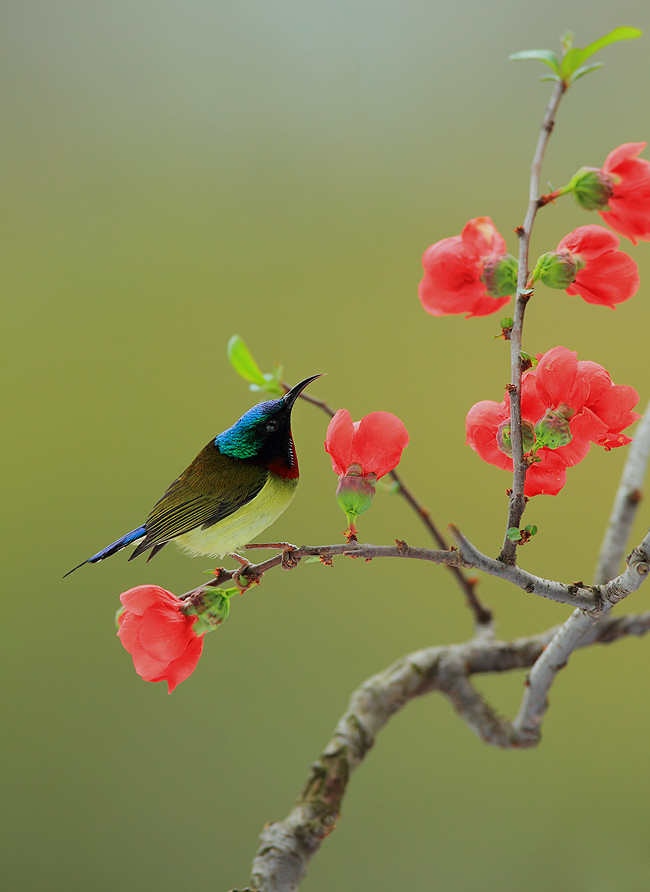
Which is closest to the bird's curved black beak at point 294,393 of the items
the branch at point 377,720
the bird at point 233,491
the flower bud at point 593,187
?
the bird at point 233,491

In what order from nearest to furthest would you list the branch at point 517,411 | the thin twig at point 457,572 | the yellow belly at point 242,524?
the branch at point 517,411
the yellow belly at point 242,524
the thin twig at point 457,572

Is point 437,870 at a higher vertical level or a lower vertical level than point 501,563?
lower

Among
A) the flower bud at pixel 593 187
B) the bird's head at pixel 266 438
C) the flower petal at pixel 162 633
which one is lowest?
the flower petal at pixel 162 633

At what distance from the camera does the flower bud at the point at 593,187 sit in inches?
18.5

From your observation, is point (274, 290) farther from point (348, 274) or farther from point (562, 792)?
point (562, 792)

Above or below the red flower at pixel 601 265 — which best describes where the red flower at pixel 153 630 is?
below

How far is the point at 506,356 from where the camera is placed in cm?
126

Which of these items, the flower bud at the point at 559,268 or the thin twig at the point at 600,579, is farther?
the thin twig at the point at 600,579

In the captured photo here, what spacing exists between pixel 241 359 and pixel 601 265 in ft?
0.83

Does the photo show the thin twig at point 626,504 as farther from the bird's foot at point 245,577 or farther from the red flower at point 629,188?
the bird's foot at point 245,577

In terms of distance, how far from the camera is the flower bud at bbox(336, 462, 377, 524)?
412 mm

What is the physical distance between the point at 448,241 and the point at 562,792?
117cm

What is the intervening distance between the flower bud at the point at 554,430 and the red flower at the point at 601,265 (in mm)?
97

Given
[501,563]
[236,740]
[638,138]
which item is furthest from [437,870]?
[638,138]
